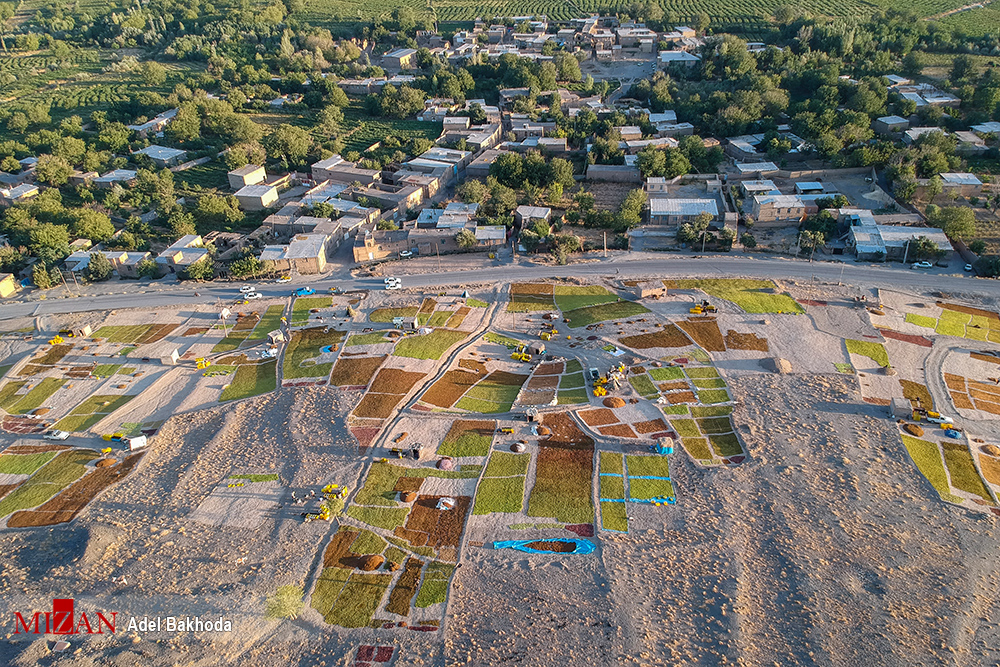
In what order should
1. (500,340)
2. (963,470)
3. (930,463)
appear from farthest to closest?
(500,340) → (930,463) → (963,470)

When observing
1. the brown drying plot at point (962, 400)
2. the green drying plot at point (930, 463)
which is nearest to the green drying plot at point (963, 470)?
the green drying plot at point (930, 463)

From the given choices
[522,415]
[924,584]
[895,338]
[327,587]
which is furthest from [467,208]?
[924,584]

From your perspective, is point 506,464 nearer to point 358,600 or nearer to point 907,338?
point 358,600

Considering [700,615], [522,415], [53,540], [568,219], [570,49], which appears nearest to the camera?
[700,615]

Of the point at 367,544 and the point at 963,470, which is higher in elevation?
the point at 963,470

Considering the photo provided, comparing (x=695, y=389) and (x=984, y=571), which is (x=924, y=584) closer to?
(x=984, y=571)

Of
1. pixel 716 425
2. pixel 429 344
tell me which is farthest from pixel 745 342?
pixel 429 344
